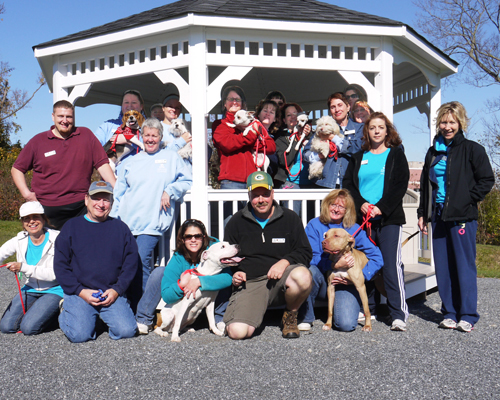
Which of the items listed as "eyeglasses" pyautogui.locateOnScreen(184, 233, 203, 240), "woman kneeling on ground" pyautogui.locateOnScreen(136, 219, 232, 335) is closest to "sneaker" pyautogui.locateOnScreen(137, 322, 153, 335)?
"woman kneeling on ground" pyautogui.locateOnScreen(136, 219, 232, 335)

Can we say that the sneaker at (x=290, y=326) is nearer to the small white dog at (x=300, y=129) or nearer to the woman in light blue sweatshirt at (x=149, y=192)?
the woman in light blue sweatshirt at (x=149, y=192)

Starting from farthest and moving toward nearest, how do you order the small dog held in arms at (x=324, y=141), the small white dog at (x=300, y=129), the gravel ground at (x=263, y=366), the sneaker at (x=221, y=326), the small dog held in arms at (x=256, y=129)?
the small white dog at (x=300, y=129), the small dog held in arms at (x=324, y=141), the small dog held in arms at (x=256, y=129), the sneaker at (x=221, y=326), the gravel ground at (x=263, y=366)

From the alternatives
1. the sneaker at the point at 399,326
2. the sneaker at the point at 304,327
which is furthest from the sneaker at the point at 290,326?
the sneaker at the point at 399,326

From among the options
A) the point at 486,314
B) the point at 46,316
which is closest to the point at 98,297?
the point at 46,316

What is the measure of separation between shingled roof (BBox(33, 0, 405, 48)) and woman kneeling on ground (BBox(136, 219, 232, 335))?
2.49 metres

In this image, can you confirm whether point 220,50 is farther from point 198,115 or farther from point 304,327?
point 304,327

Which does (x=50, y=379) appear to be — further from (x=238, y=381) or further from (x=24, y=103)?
(x=24, y=103)

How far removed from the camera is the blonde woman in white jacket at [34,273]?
470 cm

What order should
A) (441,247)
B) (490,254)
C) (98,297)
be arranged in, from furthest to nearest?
(490,254) → (441,247) → (98,297)

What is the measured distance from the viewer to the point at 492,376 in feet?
11.5

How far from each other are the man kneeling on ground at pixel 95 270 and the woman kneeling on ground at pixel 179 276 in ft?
0.72

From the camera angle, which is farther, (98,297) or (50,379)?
(98,297)

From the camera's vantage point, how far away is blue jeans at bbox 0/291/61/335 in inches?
185

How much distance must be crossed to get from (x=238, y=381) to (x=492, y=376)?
1.88 meters
